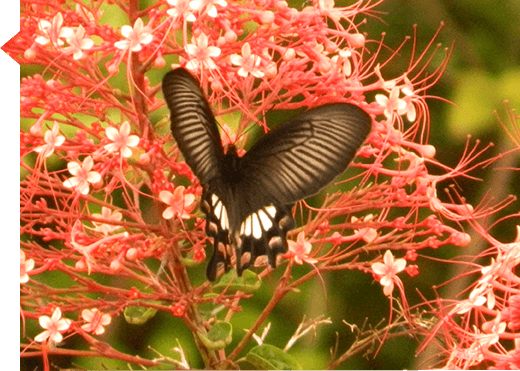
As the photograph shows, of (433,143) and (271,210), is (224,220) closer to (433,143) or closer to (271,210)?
(271,210)

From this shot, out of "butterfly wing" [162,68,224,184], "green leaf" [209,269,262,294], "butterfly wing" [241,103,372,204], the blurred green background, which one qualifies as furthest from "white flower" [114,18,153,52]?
the blurred green background

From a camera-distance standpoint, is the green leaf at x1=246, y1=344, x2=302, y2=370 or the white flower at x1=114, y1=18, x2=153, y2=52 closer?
the white flower at x1=114, y1=18, x2=153, y2=52

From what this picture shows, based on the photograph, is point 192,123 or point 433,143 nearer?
point 192,123

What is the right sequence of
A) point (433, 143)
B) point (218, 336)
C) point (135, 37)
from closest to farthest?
point (135, 37) → point (218, 336) → point (433, 143)

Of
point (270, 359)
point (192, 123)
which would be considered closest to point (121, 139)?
point (192, 123)

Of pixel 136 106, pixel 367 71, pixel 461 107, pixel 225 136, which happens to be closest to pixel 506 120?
pixel 461 107

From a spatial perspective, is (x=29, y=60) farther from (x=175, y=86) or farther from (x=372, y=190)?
(x=372, y=190)

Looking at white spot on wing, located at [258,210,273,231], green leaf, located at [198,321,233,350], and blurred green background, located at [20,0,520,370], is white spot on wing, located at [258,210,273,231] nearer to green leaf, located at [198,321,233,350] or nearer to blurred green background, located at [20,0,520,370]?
green leaf, located at [198,321,233,350]

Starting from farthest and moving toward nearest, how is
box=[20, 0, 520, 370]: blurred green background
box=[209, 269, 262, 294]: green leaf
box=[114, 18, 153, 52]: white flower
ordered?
→ box=[20, 0, 520, 370]: blurred green background → box=[209, 269, 262, 294]: green leaf → box=[114, 18, 153, 52]: white flower
